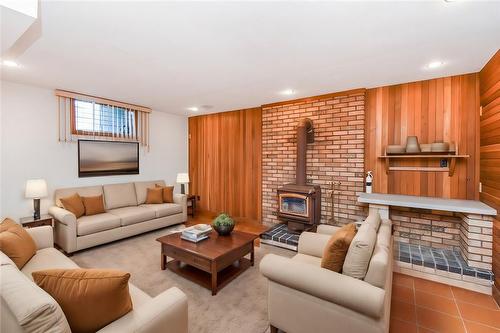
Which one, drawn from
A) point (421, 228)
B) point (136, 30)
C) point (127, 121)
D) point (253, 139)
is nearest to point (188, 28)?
point (136, 30)

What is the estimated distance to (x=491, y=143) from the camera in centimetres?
259

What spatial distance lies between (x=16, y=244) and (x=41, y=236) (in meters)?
0.60

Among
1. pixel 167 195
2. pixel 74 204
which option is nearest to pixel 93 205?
pixel 74 204

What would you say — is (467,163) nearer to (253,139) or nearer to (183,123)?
(253,139)

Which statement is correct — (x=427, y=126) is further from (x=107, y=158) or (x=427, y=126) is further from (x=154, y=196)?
(x=107, y=158)

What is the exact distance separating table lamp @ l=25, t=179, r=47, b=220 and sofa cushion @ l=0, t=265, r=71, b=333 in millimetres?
2897

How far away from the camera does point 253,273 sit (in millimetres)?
2820

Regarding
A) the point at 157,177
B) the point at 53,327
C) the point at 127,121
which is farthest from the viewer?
the point at 157,177

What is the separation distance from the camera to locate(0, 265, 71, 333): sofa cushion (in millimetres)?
964

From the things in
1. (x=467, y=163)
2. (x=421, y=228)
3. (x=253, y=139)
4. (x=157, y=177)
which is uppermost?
(x=253, y=139)

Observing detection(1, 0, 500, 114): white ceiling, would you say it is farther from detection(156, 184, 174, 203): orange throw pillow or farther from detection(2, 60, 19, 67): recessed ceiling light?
detection(156, 184, 174, 203): orange throw pillow

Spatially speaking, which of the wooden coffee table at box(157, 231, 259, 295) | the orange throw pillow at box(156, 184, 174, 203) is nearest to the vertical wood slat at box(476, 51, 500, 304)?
the wooden coffee table at box(157, 231, 259, 295)

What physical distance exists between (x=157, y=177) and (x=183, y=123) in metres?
1.56

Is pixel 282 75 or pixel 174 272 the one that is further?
pixel 282 75
